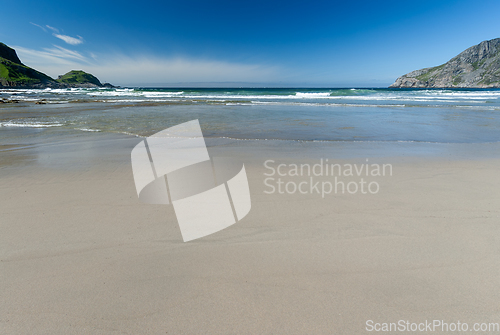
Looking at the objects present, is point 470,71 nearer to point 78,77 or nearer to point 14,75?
point 14,75

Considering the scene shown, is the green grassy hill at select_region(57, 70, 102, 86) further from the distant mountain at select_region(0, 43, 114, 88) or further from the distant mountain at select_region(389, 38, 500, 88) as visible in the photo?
the distant mountain at select_region(389, 38, 500, 88)

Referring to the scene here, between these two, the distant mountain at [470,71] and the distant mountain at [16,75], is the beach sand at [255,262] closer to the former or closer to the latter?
the distant mountain at [16,75]

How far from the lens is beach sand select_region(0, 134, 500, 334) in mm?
1557

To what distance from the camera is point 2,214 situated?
274 cm

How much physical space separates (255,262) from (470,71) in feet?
486

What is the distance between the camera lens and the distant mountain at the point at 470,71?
96400 millimetres

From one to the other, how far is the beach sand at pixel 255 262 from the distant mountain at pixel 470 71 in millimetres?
128892

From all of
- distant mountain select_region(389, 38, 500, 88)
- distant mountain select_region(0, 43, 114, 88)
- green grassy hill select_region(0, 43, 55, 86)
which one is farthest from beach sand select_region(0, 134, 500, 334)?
distant mountain select_region(389, 38, 500, 88)

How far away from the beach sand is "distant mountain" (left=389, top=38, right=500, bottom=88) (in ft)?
423

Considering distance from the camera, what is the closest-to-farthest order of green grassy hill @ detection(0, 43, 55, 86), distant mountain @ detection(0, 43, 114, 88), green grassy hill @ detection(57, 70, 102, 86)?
green grassy hill @ detection(0, 43, 55, 86) → distant mountain @ detection(0, 43, 114, 88) → green grassy hill @ detection(57, 70, 102, 86)

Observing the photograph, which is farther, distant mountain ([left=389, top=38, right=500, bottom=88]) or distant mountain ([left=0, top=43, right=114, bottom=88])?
distant mountain ([left=389, top=38, right=500, bottom=88])

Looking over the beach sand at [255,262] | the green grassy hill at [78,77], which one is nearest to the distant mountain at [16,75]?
the green grassy hill at [78,77]

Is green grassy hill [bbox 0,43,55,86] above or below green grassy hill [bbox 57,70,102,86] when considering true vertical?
below

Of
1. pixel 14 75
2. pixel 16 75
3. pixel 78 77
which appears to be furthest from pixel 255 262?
pixel 78 77
